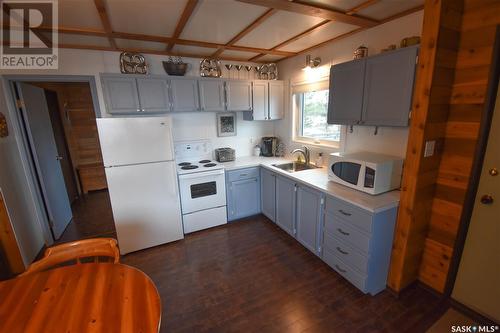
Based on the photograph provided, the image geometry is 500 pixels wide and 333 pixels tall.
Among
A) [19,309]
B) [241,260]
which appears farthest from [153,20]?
[241,260]

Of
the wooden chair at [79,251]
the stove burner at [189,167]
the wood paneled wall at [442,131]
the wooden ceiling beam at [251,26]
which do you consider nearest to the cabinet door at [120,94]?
the stove burner at [189,167]

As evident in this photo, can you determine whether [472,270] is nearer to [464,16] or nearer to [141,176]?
A: [464,16]

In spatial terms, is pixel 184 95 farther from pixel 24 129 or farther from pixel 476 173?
pixel 476 173

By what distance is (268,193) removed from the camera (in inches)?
128

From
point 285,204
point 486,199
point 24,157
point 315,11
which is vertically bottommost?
point 285,204

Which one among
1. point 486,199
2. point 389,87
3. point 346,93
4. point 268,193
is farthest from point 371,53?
point 268,193

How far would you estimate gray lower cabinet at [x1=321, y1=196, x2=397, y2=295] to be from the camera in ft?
6.02

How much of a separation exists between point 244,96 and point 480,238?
293cm

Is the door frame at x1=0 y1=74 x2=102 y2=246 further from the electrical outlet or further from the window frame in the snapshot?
the electrical outlet

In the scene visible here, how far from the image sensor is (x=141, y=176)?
2.56 m

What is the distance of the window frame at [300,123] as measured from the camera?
9.21 ft

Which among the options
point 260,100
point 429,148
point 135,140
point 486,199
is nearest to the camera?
point 486,199

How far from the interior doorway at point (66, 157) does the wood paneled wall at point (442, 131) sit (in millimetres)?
3553

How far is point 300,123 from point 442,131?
6.29 ft
